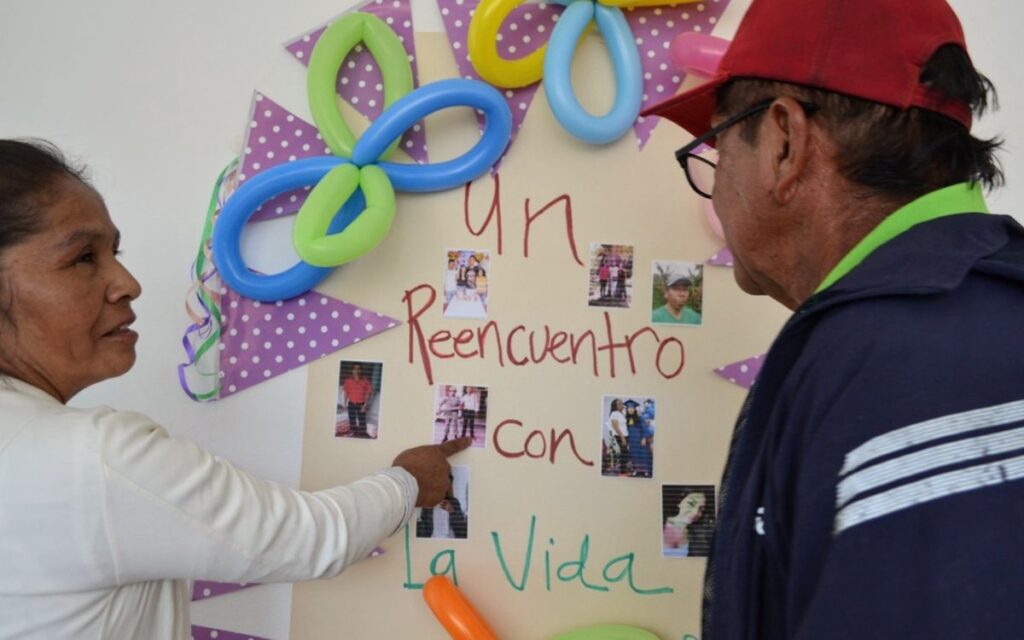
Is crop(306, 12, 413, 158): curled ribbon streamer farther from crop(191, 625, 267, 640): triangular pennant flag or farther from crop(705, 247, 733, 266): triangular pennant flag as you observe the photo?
crop(191, 625, 267, 640): triangular pennant flag

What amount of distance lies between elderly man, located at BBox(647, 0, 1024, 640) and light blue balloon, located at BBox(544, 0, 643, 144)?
380 millimetres

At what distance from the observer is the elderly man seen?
18.4 inches

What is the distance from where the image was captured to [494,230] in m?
1.20

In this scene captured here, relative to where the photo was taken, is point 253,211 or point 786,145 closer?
point 786,145

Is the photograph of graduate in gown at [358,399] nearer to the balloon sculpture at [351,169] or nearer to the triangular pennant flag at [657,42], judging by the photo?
the balloon sculpture at [351,169]

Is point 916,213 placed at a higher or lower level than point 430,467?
higher

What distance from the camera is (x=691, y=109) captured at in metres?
0.85

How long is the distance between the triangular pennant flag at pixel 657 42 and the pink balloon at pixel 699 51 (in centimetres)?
5

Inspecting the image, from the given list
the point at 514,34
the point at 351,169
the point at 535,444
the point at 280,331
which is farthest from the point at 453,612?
the point at 514,34

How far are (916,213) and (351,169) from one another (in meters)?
0.72

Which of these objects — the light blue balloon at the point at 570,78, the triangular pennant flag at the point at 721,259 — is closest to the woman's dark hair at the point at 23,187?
the light blue balloon at the point at 570,78

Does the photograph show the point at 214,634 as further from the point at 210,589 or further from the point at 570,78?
the point at 570,78

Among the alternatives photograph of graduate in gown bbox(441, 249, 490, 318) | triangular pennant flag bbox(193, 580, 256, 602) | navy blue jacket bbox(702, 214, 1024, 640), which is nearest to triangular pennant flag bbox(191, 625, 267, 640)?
triangular pennant flag bbox(193, 580, 256, 602)

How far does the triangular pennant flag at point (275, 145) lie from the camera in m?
1.21
